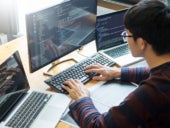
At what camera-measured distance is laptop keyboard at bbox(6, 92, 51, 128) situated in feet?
4.26

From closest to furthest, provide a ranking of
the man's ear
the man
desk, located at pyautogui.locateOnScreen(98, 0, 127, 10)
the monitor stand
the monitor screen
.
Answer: the man < the man's ear < the monitor screen < the monitor stand < desk, located at pyautogui.locateOnScreen(98, 0, 127, 10)

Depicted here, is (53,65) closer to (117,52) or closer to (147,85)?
(117,52)

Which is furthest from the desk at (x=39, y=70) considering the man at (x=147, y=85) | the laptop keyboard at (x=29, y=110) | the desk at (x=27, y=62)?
the man at (x=147, y=85)

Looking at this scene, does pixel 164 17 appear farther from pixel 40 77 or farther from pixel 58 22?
pixel 40 77

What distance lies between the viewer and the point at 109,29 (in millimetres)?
1878

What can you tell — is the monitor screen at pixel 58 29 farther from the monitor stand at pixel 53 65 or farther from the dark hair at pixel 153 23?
the dark hair at pixel 153 23

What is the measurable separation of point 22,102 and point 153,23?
71 centimetres

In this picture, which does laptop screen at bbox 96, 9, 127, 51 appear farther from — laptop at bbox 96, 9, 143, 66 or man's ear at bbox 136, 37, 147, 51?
man's ear at bbox 136, 37, 147, 51

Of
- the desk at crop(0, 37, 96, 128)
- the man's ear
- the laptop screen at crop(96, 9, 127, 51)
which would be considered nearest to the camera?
the man's ear

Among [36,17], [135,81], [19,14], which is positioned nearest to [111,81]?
[135,81]

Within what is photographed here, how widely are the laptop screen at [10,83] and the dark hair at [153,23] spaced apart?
58cm

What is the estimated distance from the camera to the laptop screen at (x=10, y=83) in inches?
52.0

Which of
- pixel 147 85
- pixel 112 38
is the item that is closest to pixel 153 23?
pixel 147 85

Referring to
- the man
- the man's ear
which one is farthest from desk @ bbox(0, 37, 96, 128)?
the man's ear
